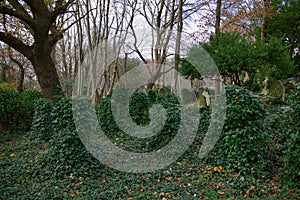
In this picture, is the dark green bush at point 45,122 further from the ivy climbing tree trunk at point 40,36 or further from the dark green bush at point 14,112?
the dark green bush at point 14,112

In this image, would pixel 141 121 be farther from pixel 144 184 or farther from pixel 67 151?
pixel 144 184

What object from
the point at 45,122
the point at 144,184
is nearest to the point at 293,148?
the point at 144,184

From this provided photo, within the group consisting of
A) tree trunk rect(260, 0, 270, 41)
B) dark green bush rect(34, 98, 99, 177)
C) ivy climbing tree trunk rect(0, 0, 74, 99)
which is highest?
tree trunk rect(260, 0, 270, 41)

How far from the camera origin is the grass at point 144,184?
3342mm

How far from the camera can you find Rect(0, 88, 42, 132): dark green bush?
7516 millimetres

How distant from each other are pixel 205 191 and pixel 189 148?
1.40 m

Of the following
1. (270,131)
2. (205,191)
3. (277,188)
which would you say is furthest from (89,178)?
(270,131)

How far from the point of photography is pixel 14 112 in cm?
780

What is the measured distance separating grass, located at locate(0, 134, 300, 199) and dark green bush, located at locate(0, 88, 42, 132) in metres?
3.45

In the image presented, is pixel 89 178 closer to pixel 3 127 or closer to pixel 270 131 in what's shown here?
pixel 270 131

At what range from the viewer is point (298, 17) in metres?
10.4

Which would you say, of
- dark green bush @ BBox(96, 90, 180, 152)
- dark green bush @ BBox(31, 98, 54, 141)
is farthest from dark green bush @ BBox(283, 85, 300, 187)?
dark green bush @ BBox(31, 98, 54, 141)

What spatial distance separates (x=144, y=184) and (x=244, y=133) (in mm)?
1690

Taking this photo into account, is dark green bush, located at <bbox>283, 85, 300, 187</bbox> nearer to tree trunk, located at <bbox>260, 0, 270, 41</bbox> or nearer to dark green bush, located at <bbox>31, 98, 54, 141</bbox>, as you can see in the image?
dark green bush, located at <bbox>31, 98, 54, 141</bbox>
